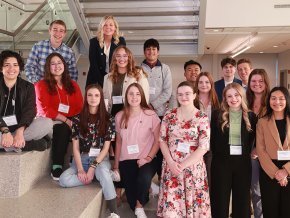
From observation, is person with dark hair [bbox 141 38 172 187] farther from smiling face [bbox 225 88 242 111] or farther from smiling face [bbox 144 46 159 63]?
smiling face [bbox 225 88 242 111]

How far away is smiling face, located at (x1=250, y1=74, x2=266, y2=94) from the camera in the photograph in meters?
3.14

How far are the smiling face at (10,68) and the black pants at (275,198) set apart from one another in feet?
7.76

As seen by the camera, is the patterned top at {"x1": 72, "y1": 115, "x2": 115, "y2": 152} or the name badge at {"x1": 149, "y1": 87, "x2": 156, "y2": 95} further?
the name badge at {"x1": 149, "y1": 87, "x2": 156, "y2": 95}

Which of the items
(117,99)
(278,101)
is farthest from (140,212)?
(278,101)

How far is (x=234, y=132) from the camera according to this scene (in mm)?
2807

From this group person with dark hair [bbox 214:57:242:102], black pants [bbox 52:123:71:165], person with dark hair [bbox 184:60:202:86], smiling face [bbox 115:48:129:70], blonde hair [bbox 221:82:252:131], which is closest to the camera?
blonde hair [bbox 221:82:252:131]

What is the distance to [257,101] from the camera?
319 centimetres

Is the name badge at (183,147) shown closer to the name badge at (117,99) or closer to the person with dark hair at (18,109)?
the name badge at (117,99)

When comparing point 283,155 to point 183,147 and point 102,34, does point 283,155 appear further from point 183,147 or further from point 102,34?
point 102,34

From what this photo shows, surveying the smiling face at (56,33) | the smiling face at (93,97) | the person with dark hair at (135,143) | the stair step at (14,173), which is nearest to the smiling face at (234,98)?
the person with dark hair at (135,143)

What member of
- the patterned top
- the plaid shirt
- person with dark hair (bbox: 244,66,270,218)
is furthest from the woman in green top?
the plaid shirt

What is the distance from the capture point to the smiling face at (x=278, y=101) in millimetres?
2691

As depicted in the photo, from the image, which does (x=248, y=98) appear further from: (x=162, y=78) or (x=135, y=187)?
(x=135, y=187)

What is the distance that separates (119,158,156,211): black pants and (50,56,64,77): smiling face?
116cm
